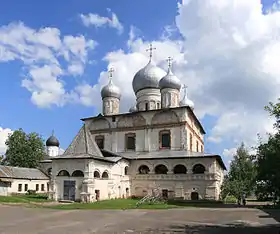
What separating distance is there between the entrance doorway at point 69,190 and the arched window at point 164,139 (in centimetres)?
1155

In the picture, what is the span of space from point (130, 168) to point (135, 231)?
72.9 feet

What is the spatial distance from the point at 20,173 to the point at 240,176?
24.7 metres

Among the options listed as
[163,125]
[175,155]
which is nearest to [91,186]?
[175,155]

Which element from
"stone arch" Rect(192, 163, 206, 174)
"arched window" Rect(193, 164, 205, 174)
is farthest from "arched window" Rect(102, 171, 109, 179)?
"arched window" Rect(193, 164, 205, 174)

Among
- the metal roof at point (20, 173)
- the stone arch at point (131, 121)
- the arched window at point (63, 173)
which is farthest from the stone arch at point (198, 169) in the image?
the metal roof at point (20, 173)

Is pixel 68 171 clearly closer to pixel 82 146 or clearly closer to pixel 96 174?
pixel 96 174

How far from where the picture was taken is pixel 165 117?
116 ft

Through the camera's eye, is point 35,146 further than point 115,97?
Yes

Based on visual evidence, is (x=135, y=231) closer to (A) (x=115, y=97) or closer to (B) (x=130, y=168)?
(B) (x=130, y=168)

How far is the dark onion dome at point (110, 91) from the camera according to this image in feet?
135

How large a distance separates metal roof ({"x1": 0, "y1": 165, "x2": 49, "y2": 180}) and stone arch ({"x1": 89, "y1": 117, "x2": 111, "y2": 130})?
8899mm

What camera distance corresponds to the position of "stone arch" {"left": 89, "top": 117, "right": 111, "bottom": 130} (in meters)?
38.2

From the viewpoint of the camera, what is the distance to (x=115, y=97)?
1629 inches

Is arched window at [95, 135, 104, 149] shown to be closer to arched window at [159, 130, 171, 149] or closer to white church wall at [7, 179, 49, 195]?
arched window at [159, 130, 171, 149]
